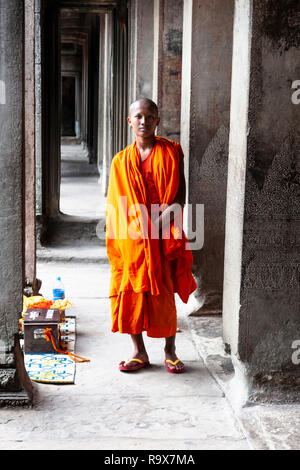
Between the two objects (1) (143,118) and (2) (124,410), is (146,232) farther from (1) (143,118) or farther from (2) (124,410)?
(2) (124,410)

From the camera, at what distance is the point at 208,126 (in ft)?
19.1

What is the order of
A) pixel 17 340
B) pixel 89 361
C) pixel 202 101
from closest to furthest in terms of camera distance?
pixel 17 340 → pixel 89 361 → pixel 202 101

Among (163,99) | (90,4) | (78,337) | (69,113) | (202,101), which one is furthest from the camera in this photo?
(69,113)

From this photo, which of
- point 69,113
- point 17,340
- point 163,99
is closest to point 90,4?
point 163,99

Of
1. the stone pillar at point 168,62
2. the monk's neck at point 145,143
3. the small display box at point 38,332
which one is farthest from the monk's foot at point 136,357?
the stone pillar at point 168,62

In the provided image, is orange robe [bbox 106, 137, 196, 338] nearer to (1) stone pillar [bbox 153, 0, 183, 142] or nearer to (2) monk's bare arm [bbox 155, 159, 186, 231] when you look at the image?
(2) monk's bare arm [bbox 155, 159, 186, 231]

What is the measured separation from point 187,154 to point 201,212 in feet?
1.80

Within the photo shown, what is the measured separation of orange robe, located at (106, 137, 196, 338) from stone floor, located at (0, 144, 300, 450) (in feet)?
1.30

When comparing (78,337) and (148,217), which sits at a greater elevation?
(148,217)

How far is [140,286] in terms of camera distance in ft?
14.7

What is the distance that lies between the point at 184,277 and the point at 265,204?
1009 millimetres

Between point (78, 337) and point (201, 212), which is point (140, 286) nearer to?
point (78, 337)

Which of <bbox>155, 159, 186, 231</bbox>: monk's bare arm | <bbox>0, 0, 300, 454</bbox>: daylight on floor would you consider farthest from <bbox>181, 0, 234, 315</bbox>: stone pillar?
<bbox>155, 159, 186, 231</bbox>: monk's bare arm

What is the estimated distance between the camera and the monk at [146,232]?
4.48 meters
